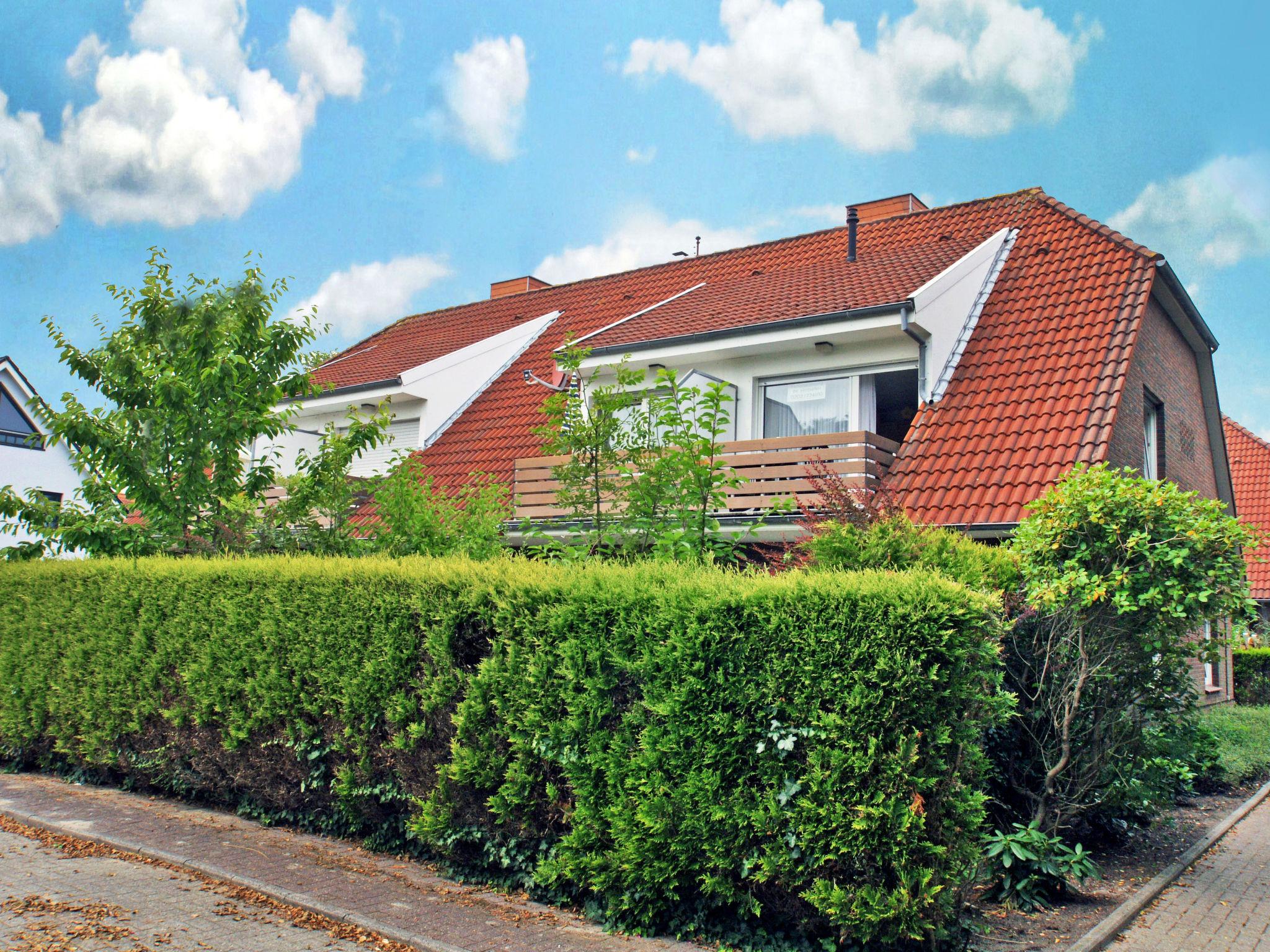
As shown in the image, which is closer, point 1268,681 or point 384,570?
point 384,570

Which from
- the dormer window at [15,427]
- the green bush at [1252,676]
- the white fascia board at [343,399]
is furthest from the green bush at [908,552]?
the dormer window at [15,427]

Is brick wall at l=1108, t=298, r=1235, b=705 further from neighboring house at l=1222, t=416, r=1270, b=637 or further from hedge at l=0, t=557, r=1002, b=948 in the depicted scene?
hedge at l=0, t=557, r=1002, b=948

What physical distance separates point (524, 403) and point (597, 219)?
4.26 metres

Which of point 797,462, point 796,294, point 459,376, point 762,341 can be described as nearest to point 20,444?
point 459,376

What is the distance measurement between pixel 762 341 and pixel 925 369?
221 cm

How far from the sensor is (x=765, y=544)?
12203 mm

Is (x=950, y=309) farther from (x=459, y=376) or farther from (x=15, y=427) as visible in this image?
(x=15, y=427)

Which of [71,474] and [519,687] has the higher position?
[71,474]

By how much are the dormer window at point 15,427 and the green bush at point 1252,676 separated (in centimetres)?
3538

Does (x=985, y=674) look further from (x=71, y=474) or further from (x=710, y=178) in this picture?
(x=71, y=474)

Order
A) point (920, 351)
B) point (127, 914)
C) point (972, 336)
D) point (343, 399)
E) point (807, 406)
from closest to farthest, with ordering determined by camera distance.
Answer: point (127, 914) < point (920, 351) < point (807, 406) < point (972, 336) < point (343, 399)

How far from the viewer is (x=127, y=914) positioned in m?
5.87

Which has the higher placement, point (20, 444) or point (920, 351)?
point (20, 444)

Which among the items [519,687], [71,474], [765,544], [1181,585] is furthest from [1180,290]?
[71,474]
